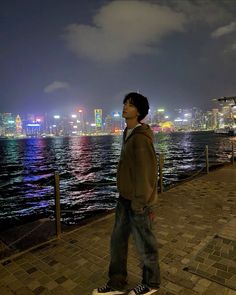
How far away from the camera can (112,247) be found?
3037 mm

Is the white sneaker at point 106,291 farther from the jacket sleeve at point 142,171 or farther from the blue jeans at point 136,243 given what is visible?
the jacket sleeve at point 142,171

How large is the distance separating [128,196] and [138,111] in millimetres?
1020

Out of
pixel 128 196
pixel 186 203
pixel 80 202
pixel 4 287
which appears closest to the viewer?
pixel 128 196

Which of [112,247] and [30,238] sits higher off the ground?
[112,247]

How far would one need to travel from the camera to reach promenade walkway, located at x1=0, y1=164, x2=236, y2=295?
10.8ft

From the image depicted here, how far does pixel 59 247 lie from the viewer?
14.8 feet

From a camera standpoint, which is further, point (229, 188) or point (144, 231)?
point (229, 188)

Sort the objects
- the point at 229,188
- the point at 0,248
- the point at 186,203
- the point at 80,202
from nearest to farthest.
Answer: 1. the point at 0,248
2. the point at 186,203
3. the point at 229,188
4. the point at 80,202

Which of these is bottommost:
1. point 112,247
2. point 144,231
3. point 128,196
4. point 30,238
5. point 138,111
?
point 30,238

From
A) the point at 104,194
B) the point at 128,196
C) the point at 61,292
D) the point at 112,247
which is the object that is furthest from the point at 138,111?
the point at 104,194

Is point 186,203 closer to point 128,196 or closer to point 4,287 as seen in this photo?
point 128,196

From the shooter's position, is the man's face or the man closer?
the man

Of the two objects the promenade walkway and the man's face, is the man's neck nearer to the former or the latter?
the man's face

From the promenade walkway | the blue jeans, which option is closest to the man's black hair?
the blue jeans
